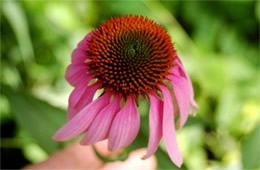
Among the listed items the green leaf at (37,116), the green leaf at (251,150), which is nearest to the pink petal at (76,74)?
the green leaf at (37,116)

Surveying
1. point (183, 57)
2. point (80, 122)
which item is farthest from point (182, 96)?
point (183, 57)

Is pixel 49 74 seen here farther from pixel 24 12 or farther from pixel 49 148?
pixel 49 148

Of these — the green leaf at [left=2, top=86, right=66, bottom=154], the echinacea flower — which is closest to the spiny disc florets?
the echinacea flower

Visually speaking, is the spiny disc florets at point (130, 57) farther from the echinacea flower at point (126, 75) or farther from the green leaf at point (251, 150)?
the green leaf at point (251, 150)

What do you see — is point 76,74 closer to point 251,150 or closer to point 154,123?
point 154,123

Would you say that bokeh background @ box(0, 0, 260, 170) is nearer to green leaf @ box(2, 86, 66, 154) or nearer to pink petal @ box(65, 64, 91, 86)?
green leaf @ box(2, 86, 66, 154)

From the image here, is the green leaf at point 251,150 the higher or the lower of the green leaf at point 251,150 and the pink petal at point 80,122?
the lower

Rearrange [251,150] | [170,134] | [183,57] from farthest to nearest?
1. [183,57]
2. [251,150]
3. [170,134]
